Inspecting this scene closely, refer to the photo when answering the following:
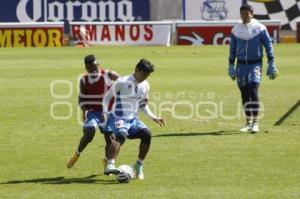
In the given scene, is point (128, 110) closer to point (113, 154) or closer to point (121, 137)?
point (121, 137)

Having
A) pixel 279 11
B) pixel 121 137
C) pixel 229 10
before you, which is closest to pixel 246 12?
pixel 121 137

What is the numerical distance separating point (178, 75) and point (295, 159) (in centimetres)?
1223

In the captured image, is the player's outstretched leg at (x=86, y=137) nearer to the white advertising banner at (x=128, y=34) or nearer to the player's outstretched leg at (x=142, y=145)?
the player's outstretched leg at (x=142, y=145)

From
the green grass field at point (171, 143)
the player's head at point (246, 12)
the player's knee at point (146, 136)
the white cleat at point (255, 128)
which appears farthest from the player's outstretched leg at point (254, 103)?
the player's knee at point (146, 136)

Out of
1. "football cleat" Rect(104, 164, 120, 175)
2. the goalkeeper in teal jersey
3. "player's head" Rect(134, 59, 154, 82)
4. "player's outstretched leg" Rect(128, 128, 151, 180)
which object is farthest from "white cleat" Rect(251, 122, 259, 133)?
"football cleat" Rect(104, 164, 120, 175)

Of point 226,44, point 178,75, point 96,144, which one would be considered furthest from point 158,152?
Answer: point 226,44

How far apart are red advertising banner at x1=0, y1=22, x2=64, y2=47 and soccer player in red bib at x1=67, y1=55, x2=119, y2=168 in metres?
24.8

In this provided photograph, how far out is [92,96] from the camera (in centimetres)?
1173

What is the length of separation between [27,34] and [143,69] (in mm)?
26093

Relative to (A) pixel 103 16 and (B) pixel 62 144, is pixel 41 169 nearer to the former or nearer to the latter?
(B) pixel 62 144

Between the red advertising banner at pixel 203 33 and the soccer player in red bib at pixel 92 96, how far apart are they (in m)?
25.3

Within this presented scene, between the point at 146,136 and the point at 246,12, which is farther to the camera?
the point at 246,12

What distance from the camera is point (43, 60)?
2908 cm

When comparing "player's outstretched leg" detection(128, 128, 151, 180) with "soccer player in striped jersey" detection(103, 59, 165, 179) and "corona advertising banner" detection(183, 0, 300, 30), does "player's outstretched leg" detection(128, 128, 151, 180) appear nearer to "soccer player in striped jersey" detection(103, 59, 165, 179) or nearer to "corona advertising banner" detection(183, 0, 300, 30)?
"soccer player in striped jersey" detection(103, 59, 165, 179)
